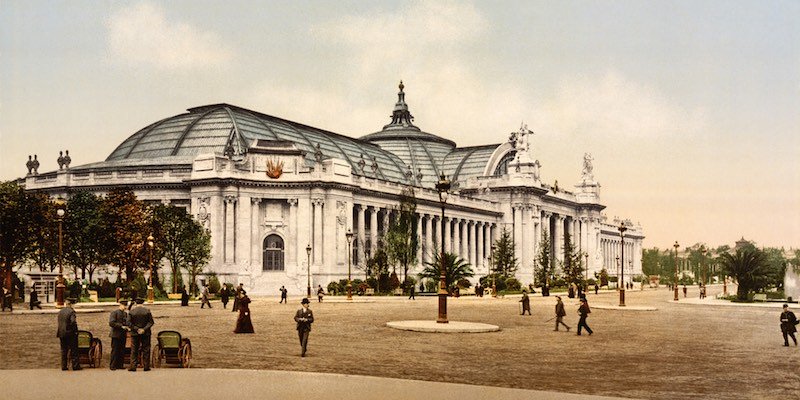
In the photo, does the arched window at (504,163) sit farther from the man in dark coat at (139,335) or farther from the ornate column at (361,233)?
the man in dark coat at (139,335)

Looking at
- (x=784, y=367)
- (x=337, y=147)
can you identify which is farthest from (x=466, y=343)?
(x=337, y=147)

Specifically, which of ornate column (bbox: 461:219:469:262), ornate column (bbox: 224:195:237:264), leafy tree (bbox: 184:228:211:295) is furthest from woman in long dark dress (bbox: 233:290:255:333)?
ornate column (bbox: 461:219:469:262)

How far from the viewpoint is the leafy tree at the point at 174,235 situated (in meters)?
75.9

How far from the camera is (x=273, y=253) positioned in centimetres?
8950

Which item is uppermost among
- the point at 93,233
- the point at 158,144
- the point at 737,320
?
the point at 158,144

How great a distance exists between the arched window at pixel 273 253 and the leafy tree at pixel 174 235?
36.0ft

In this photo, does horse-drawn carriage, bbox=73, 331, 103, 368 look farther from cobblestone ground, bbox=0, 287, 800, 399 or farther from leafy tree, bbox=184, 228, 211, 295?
leafy tree, bbox=184, 228, 211, 295

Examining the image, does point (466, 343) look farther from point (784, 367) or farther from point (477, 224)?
point (477, 224)

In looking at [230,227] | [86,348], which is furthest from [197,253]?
[86,348]

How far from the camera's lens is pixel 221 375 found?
1992 cm

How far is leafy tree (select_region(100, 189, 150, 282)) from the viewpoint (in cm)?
7500

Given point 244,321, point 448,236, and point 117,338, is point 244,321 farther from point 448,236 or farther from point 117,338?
point 448,236

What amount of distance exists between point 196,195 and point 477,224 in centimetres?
5534

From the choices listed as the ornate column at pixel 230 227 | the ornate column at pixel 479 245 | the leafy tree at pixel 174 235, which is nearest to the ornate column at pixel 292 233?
the ornate column at pixel 230 227
